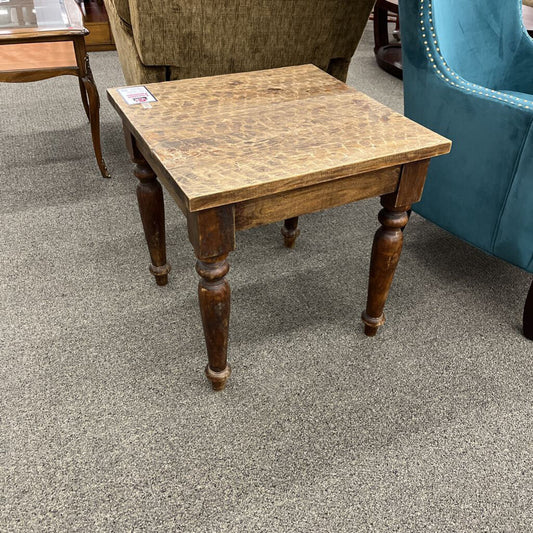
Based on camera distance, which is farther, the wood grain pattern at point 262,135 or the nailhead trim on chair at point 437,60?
the nailhead trim on chair at point 437,60

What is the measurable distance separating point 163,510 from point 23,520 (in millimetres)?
259

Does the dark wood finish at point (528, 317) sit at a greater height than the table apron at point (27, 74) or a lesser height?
lesser

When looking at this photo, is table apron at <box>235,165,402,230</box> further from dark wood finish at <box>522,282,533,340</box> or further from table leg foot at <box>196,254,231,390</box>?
dark wood finish at <box>522,282,533,340</box>

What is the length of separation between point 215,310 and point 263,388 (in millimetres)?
290

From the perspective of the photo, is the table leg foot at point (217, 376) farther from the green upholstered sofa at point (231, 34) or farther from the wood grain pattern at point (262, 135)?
the green upholstered sofa at point (231, 34)

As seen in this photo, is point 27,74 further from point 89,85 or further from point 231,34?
point 231,34

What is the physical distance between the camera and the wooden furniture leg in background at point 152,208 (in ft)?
4.07

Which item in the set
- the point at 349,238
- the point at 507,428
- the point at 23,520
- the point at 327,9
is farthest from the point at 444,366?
the point at 327,9

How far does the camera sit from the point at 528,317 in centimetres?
136

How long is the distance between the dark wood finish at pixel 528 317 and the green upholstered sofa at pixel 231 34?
3.30 feet

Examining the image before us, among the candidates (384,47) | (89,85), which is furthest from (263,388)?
A: (384,47)

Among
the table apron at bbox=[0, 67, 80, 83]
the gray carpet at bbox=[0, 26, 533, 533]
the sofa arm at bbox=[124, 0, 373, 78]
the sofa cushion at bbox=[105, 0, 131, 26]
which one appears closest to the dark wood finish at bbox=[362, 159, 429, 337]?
the gray carpet at bbox=[0, 26, 533, 533]

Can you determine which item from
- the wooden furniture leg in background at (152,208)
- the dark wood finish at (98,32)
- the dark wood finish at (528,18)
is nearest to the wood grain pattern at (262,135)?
the wooden furniture leg in background at (152,208)

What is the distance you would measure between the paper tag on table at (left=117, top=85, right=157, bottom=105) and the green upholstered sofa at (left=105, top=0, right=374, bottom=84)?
12.7 inches
